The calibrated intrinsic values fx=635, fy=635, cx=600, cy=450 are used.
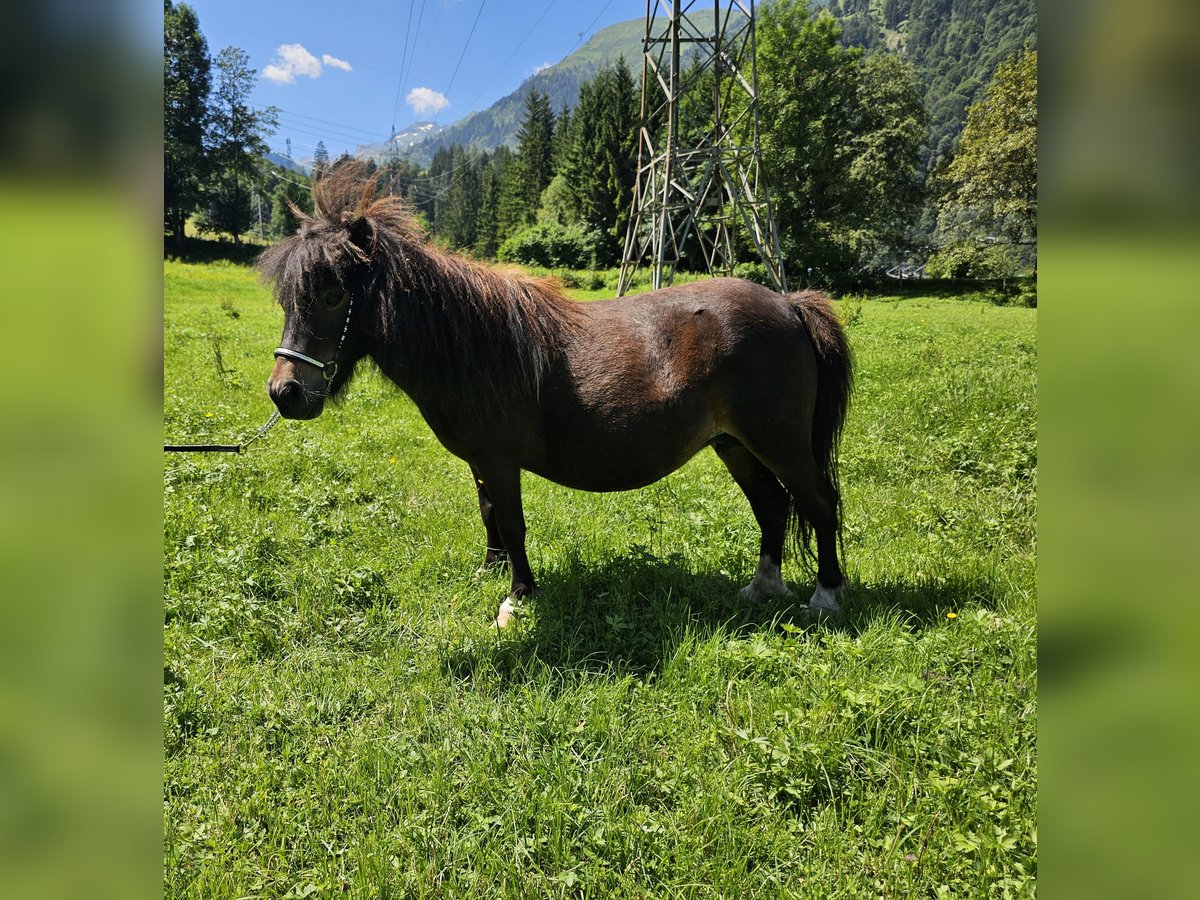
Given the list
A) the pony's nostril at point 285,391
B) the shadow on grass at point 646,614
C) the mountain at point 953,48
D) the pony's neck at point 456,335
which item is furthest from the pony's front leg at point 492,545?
the mountain at point 953,48

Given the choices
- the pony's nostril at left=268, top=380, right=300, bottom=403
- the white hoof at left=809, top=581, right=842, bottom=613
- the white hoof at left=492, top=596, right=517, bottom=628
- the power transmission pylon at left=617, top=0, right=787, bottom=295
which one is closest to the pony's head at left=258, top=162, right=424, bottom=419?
the pony's nostril at left=268, top=380, right=300, bottom=403

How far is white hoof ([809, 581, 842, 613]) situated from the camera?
369 centimetres

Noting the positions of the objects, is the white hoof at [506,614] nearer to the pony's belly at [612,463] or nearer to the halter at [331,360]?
the pony's belly at [612,463]

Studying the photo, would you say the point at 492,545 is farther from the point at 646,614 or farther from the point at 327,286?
the point at 327,286

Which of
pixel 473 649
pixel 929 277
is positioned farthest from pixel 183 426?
pixel 929 277

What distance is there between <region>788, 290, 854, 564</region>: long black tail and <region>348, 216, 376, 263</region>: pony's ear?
2.44 metres

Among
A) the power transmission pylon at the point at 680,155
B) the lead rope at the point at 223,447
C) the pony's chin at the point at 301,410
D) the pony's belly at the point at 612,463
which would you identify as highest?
the power transmission pylon at the point at 680,155

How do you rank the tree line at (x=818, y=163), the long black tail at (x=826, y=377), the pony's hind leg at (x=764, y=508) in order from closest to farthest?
the long black tail at (x=826, y=377), the pony's hind leg at (x=764, y=508), the tree line at (x=818, y=163)

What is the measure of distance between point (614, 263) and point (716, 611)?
42911mm

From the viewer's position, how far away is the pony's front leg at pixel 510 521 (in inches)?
137

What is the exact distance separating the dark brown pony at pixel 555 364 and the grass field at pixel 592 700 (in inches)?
22.4

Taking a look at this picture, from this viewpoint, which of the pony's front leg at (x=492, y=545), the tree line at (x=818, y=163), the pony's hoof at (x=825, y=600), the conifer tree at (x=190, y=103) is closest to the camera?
the pony's hoof at (x=825, y=600)
